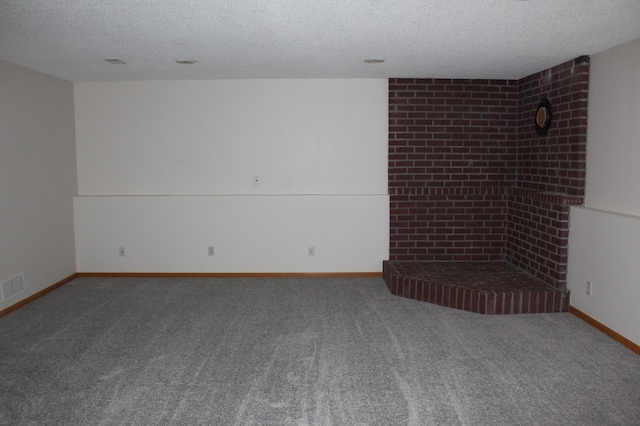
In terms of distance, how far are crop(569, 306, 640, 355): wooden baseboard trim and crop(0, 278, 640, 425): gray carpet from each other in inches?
2.8

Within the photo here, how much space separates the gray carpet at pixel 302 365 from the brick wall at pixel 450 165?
129 centimetres

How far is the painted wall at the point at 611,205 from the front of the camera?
3.85 metres

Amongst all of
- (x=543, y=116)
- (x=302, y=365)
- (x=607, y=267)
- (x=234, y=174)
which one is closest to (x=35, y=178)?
(x=234, y=174)

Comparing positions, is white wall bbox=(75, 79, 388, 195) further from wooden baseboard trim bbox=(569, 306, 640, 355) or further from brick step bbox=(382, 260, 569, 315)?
wooden baseboard trim bbox=(569, 306, 640, 355)

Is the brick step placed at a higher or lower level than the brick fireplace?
lower

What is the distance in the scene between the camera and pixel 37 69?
5.12m

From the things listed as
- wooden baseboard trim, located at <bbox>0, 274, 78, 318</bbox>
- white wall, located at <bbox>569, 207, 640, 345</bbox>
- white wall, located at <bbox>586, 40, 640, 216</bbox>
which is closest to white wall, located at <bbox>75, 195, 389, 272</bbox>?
wooden baseboard trim, located at <bbox>0, 274, 78, 318</bbox>

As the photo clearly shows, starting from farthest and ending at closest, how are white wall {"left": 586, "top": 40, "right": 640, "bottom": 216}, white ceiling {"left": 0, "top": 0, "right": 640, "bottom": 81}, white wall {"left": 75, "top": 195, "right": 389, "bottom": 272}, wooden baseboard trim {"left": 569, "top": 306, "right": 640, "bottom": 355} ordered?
white wall {"left": 75, "top": 195, "right": 389, "bottom": 272} < white wall {"left": 586, "top": 40, "right": 640, "bottom": 216} < wooden baseboard trim {"left": 569, "top": 306, "right": 640, "bottom": 355} < white ceiling {"left": 0, "top": 0, "right": 640, "bottom": 81}

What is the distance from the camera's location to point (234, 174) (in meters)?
6.10

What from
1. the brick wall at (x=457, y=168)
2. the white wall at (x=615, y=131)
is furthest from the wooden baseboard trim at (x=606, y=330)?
the brick wall at (x=457, y=168)

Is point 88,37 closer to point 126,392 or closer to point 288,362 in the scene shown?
point 126,392

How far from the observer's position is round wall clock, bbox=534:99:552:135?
16.6 feet

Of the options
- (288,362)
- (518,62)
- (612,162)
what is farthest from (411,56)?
(288,362)

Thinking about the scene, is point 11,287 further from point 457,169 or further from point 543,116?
point 543,116
